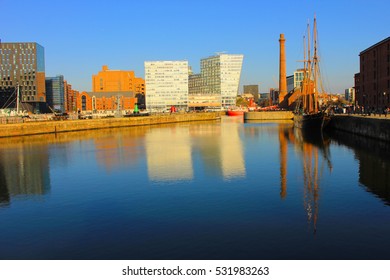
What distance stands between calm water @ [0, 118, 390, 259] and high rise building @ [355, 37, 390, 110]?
5050cm

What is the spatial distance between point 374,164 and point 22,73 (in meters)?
158

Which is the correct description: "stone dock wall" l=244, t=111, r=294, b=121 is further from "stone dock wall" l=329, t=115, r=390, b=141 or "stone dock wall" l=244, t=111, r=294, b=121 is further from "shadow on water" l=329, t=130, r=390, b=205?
"shadow on water" l=329, t=130, r=390, b=205

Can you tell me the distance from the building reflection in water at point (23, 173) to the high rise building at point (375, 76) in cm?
6029

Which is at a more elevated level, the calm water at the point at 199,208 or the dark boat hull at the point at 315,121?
the dark boat hull at the point at 315,121

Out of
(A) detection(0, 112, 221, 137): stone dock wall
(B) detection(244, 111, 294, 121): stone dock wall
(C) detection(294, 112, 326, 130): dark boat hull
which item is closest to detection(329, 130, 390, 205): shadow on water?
(C) detection(294, 112, 326, 130): dark boat hull

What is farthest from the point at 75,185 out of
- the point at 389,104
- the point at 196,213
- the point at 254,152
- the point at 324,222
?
the point at 389,104

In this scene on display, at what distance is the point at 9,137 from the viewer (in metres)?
74.6

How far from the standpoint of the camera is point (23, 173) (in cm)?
3472

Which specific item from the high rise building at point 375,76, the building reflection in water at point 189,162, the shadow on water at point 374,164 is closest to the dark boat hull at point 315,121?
the high rise building at point 375,76

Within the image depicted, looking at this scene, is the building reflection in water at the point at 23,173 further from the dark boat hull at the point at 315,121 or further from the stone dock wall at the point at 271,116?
the stone dock wall at the point at 271,116

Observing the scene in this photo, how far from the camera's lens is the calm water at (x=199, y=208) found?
15.3 metres

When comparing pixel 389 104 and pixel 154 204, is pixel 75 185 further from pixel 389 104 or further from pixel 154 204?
pixel 389 104

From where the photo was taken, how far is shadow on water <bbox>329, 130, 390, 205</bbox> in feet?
82.5
